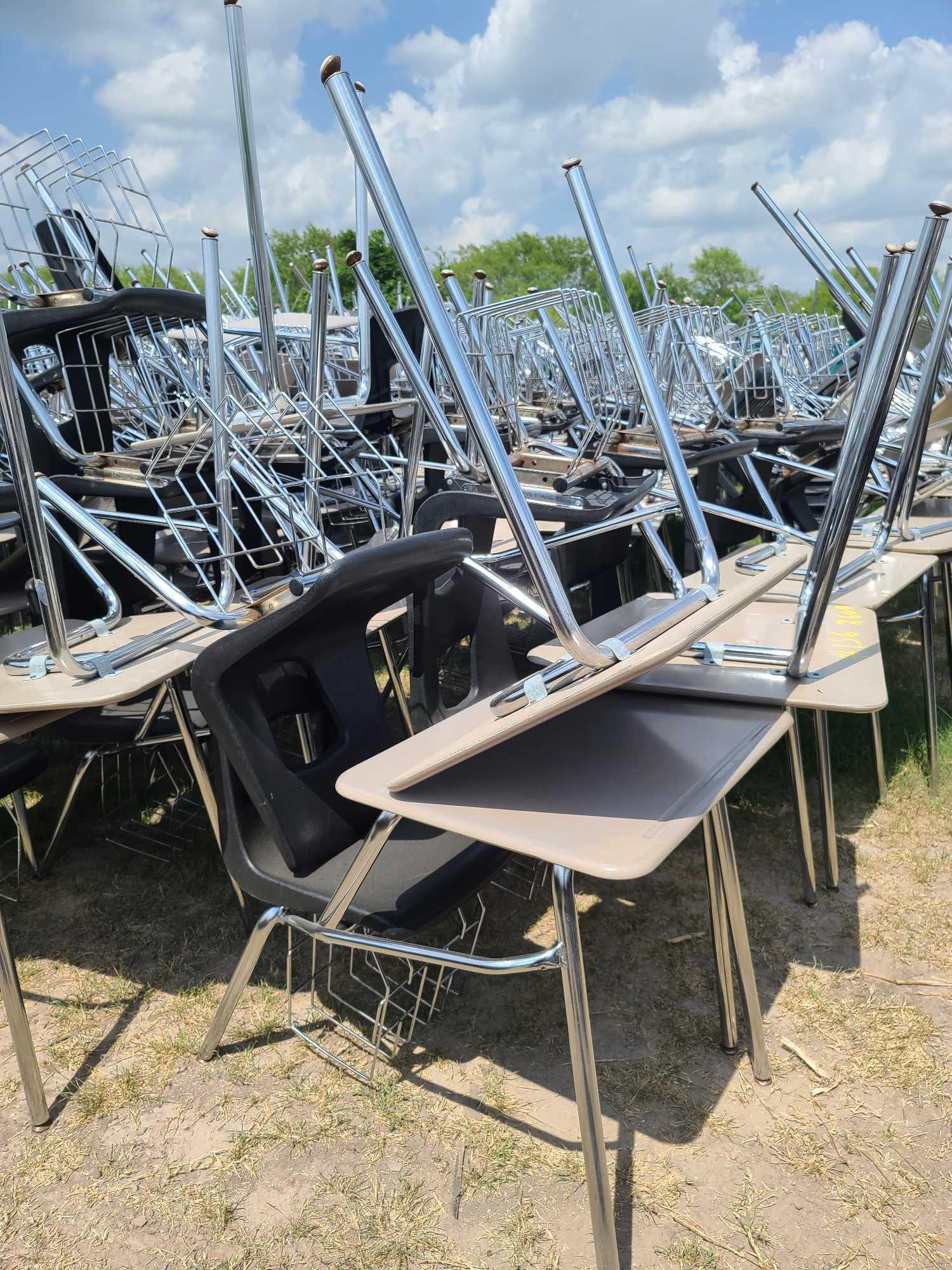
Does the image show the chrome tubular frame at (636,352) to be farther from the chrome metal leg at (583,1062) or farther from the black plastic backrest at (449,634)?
the chrome metal leg at (583,1062)

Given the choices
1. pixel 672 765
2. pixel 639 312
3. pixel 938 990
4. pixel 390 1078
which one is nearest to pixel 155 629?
pixel 390 1078

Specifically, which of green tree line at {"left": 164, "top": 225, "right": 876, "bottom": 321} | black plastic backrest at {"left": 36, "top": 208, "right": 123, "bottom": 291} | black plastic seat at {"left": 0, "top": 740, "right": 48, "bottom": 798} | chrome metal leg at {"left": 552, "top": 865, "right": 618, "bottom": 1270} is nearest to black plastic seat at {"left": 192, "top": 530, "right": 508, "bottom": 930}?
chrome metal leg at {"left": 552, "top": 865, "right": 618, "bottom": 1270}

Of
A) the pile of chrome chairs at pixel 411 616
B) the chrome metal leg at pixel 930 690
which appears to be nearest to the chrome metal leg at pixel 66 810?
the pile of chrome chairs at pixel 411 616

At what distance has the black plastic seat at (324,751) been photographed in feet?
5.09

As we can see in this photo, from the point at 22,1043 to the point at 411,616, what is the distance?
1209 millimetres

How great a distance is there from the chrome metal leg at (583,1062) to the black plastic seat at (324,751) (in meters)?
0.39

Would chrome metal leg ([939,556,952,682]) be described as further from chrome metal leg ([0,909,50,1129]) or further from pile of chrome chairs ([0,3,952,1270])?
chrome metal leg ([0,909,50,1129])

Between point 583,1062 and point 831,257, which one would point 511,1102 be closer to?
point 583,1062

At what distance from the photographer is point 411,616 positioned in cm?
229

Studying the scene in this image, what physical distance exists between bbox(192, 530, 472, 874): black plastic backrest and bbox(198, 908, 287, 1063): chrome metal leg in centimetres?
13

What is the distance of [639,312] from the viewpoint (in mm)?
4215

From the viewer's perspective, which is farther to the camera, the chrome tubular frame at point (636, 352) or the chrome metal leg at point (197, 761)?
Result: the chrome metal leg at point (197, 761)

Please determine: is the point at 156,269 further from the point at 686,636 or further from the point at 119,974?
the point at 686,636

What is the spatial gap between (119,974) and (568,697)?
1627mm
